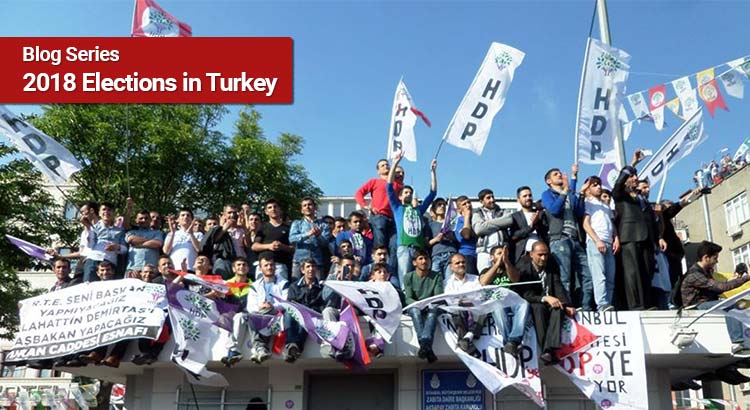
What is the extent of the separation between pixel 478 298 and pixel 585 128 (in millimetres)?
3711

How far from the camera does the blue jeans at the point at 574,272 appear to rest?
11.0 meters

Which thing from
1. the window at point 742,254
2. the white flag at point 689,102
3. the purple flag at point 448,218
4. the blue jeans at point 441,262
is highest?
the window at point 742,254

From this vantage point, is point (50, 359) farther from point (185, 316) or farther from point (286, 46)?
point (286, 46)

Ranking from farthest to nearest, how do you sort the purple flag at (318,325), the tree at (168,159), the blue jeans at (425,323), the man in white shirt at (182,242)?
the tree at (168,159), the man in white shirt at (182,242), the blue jeans at (425,323), the purple flag at (318,325)

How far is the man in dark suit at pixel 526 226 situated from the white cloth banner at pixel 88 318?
17.8ft

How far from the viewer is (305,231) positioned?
12031 mm

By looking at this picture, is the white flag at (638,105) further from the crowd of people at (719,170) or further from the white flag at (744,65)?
the crowd of people at (719,170)

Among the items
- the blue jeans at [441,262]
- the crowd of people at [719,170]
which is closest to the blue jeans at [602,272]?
the blue jeans at [441,262]

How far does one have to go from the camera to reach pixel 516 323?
1027 cm

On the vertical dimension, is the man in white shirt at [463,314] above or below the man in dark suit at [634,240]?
below

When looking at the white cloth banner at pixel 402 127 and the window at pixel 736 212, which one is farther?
the window at pixel 736 212

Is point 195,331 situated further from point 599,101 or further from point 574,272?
point 599,101

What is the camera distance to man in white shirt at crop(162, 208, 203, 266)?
12.2 metres

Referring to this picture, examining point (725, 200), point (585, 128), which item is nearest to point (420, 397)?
point (585, 128)
